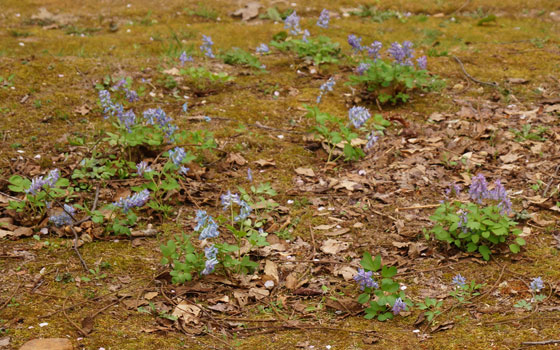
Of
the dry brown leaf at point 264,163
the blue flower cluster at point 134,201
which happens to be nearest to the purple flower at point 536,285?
the dry brown leaf at point 264,163

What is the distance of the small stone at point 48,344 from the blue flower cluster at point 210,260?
2.73ft

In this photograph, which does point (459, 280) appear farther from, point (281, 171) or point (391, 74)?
point (391, 74)

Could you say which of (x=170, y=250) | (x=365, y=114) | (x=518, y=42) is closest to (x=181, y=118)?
(x=365, y=114)

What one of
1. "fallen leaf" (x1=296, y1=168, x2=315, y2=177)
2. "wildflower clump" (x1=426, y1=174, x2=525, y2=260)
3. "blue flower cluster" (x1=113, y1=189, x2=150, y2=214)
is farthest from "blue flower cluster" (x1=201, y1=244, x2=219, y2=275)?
"fallen leaf" (x1=296, y1=168, x2=315, y2=177)

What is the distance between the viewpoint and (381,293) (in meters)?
3.08

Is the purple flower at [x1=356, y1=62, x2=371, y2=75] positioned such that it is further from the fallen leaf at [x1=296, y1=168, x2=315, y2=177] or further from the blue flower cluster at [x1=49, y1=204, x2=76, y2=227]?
the blue flower cluster at [x1=49, y1=204, x2=76, y2=227]

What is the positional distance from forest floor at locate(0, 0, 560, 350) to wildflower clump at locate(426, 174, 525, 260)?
9 cm

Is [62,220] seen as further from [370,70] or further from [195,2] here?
[195,2]

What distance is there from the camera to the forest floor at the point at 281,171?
3039 mm

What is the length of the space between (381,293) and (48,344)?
5.46 feet

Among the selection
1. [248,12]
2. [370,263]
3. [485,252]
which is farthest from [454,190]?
[248,12]

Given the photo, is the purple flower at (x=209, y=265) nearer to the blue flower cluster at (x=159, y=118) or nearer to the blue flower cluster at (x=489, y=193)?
the blue flower cluster at (x=159, y=118)

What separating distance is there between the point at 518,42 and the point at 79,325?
5.98m

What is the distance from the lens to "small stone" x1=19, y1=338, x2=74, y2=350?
2697mm
